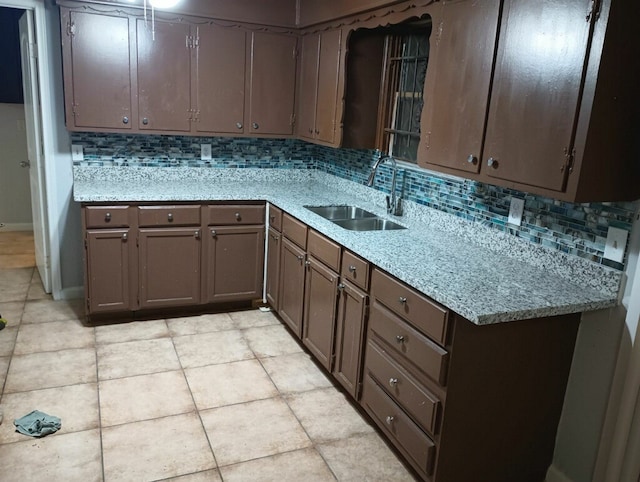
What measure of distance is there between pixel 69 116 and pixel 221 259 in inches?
51.4

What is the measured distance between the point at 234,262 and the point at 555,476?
230 cm

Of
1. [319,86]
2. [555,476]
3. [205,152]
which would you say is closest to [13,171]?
[205,152]

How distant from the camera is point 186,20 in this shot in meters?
3.58

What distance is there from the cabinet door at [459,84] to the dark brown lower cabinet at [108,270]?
6.45 feet

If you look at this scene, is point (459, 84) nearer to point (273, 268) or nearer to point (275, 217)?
point (275, 217)

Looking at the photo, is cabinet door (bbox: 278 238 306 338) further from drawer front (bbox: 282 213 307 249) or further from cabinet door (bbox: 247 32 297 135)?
cabinet door (bbox: 247 32 297 135)

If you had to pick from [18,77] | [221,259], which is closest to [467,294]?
[221,259]

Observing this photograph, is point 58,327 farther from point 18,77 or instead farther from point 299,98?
point 18,77

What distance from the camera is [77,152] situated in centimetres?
375

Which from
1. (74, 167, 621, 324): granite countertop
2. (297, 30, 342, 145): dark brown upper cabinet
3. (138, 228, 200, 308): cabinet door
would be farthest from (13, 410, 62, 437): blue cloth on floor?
(297, 30, 342, 145): dark brown upper cabinet

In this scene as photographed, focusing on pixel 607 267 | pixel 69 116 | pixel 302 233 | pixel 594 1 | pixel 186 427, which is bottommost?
pixel 186 427

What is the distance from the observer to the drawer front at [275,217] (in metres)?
3.55

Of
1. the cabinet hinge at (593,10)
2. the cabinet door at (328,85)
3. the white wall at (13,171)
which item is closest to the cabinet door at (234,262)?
the cabinet door at (328,85)

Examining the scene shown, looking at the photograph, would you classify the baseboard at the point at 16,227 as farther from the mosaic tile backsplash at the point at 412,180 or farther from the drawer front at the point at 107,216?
the drawer front at the point at 107,216
